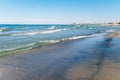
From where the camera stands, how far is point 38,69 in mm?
9711

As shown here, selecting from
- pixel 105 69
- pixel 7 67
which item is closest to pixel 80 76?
pixel 105 69

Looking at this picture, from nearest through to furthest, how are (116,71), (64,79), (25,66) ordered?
(64,79) → (116,71) → (25,66)

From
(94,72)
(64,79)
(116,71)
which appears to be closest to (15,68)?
(64,79)

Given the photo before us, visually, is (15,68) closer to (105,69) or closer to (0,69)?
(0,69)

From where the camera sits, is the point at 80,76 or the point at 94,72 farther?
the point at 94,72

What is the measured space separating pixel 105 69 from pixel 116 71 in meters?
0.58

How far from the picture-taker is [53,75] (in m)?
8.50

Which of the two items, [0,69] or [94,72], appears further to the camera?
[0,69]

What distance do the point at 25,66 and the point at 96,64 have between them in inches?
159

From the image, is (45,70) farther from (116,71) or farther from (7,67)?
(116,71)

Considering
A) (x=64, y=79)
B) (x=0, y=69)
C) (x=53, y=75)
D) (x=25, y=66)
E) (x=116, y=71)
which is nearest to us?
(x=64, y=79)

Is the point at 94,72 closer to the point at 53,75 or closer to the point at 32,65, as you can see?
the point at 53,75

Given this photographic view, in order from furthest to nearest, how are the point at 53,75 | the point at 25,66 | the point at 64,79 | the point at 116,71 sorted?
the point at 25,66
the point at 116,71
the point at 53,75
the point at 64,79

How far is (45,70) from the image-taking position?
9.45m
